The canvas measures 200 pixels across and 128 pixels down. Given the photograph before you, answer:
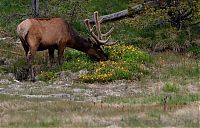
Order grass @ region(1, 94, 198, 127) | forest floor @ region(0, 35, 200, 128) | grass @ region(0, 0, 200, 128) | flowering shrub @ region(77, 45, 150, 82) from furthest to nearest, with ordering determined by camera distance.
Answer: flowering shrub @ region(77, 45, 150, 82) → grass @ region(0, 0, 200, 128) → forest floor @ region(0, 35, 200, 128) → grass @ region(1, 94, 198, 127)

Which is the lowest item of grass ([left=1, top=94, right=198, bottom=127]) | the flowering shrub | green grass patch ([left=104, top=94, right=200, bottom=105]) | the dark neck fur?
green grass patch ([left=104, top=94, right=200, bottom=105])

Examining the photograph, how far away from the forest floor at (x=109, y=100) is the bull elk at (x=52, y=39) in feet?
3.79

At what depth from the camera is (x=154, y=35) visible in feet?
77.9

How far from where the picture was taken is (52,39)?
19.6m

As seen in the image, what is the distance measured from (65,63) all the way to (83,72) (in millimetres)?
1045

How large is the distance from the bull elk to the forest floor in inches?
45.5

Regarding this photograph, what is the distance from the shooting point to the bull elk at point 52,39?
18.9 meters

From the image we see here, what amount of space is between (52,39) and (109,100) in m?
5.09

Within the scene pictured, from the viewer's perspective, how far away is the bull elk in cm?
1892

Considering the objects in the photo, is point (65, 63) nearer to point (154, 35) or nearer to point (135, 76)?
point (135, 76)

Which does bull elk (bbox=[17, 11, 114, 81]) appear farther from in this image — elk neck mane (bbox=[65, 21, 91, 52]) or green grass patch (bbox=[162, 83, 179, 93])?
green grass patch (bbox=[162, 83, 179, 93])

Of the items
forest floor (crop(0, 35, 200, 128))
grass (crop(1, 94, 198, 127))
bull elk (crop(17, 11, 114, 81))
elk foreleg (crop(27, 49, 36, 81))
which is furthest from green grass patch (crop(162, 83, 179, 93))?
elk foreleg (crop(27, 49, 36, 81))

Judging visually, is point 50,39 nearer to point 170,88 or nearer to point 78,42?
point 78,42

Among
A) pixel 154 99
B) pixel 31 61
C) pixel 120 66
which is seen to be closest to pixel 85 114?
pixel 154 99
